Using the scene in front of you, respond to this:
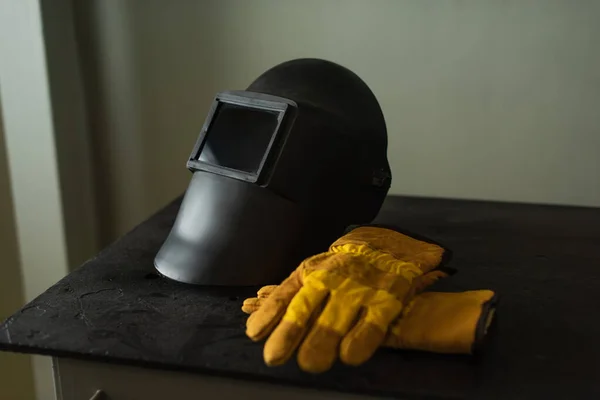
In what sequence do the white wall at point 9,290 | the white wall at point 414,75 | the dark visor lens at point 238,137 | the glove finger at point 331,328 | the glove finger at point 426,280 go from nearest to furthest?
1. the glove finger at point 331,328
2. the glove finger at point 426,280
3. the dark visor lens at point 238,137
4. the white wall at point 414,75
5. the white wall at point 9,290

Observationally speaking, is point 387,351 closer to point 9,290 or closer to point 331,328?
point 331,328

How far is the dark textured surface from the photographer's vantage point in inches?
26.9

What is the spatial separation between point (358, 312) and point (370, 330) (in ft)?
0.11

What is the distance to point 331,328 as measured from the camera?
69 cm

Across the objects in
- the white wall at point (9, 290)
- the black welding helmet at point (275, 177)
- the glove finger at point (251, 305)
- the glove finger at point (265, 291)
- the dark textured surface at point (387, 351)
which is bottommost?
the white wall at point (9, 290)

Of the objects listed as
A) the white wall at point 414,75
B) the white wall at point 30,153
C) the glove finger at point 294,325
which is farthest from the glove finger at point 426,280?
the white wall at point 30,153

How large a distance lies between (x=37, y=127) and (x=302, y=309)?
2.74 feet

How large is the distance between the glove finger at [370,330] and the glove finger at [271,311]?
0.08 metres

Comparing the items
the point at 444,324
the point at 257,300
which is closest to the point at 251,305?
the point at 257,300

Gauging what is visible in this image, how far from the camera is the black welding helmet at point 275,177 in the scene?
0.88 m

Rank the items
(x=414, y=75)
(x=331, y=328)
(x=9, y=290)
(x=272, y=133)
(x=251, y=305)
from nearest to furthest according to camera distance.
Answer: (x=331, y=328), (x=251, y=305), (x=272, y=133), (x=414, y=75), (x=9, y=290)

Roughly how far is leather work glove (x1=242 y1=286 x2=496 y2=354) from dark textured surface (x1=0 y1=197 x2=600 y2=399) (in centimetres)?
2

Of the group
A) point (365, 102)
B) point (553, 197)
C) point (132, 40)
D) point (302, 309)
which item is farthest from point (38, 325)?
point (553, 197)

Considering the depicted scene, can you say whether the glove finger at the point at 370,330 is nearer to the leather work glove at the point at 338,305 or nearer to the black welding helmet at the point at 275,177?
the leather work glove at the point at 338,305
